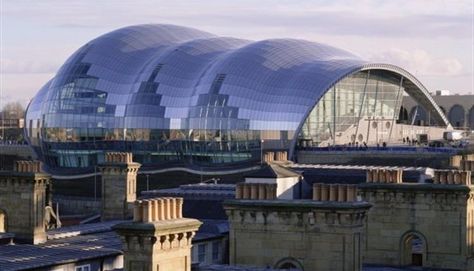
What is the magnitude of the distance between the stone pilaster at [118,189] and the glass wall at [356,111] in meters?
50.7

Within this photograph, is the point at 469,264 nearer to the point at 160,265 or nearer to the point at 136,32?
the point at 160,265

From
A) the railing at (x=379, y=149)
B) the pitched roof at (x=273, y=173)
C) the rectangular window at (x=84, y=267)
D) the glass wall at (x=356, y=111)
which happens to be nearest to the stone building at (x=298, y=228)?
the rectangular window at (x=84, y=267)

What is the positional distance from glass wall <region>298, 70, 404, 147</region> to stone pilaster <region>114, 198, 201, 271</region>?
82681 mm

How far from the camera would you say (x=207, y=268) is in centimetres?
2944

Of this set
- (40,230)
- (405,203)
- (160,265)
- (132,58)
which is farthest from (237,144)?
(160,265)

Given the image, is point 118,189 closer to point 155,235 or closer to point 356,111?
point 155,235

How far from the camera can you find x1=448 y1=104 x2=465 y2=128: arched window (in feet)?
576

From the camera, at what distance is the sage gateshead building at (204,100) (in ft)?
360

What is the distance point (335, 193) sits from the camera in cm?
2977

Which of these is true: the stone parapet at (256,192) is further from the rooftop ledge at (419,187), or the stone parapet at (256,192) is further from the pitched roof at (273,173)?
the pitched roof at (273,173)

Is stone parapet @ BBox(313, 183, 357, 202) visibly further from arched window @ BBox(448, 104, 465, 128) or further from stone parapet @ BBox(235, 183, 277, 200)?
arched window @ BBox(448, 104, 465, 128)

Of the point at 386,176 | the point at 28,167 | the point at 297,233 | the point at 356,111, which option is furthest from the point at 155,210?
the point at 356,111

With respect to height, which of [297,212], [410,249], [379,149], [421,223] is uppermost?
[379,149]

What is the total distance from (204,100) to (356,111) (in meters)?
16.3
